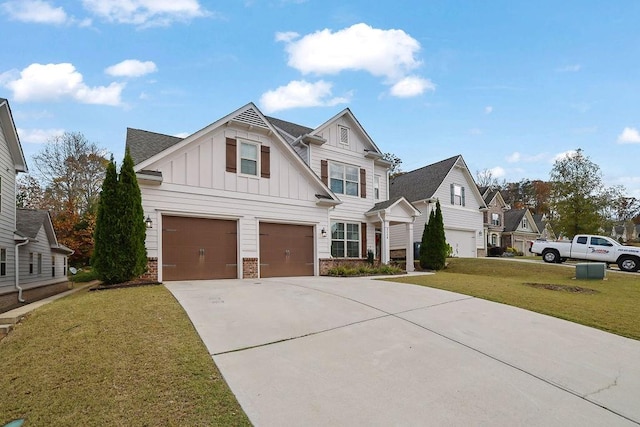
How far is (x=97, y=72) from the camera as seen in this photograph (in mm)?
15461

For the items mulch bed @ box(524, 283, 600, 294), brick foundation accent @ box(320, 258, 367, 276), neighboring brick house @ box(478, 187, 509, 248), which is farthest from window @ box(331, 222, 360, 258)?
neighboring brick house @ box(478, 187, 509, 248)

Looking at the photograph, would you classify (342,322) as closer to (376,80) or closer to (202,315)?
(202,315)

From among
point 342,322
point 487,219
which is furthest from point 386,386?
point 487,219

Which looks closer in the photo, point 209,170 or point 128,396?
point 128,396

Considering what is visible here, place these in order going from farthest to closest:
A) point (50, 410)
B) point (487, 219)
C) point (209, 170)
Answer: point (487, 219)
point (209, 170)
point (50, 410)

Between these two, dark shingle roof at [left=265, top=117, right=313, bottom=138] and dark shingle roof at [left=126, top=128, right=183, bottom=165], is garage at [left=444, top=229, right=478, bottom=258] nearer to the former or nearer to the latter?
dark shingle roof at [left=265, top=117, right=313, bottom=138]

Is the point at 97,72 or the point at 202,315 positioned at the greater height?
the point at 97,72

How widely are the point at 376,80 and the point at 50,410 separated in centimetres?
1751

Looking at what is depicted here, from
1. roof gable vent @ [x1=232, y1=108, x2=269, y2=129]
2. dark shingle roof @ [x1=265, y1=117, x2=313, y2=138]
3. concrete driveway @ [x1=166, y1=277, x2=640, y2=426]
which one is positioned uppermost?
dark shingle roof @ [x1=265, y1=117, x2=313, y2=138]

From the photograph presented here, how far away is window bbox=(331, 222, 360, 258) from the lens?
1794cm

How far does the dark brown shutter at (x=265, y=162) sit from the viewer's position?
1418cm

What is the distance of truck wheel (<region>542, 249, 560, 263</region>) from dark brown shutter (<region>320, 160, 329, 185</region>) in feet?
45.3

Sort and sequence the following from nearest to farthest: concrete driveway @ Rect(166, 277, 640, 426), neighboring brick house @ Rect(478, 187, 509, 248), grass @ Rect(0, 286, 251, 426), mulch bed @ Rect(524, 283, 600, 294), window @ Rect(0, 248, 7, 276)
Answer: grass @ Rect(0, 286, 251, 426)
concrete driveway @ Rect(166, 277, 640, 426)
mulch bed @ Rect(524, 283, 600, 294)
window @ Rect(0, 248, 7, 276)
neighboring brick house @ Rect(478, 187, 509, 248)

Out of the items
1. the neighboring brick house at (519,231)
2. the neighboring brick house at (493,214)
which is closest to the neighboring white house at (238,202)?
the neighboring brick house at (493,214)
